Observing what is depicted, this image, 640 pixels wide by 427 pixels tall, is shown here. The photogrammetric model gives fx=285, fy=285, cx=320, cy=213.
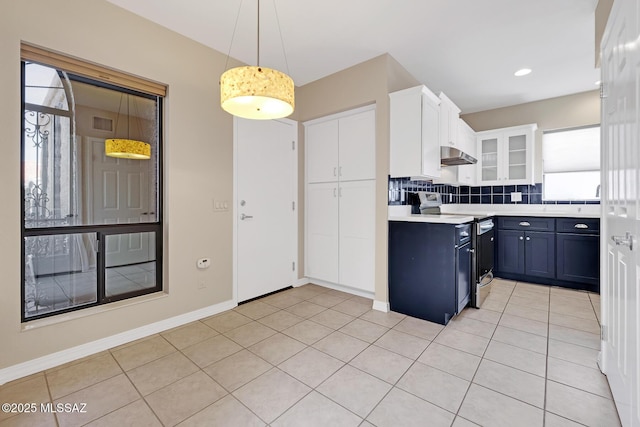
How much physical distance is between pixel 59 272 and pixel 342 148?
275 centimetres

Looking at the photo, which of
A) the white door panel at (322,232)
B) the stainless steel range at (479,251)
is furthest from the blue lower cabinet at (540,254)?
the white door panel at (322,232)

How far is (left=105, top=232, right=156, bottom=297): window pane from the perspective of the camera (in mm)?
2287

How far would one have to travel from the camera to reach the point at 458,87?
3.69 m

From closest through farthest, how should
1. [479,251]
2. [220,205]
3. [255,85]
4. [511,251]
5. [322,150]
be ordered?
[255,85]
[220,205]
[479,251]
[322,150]
[511,251]

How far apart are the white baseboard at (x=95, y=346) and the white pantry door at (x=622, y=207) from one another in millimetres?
2837

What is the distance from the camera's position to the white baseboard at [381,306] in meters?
2.83

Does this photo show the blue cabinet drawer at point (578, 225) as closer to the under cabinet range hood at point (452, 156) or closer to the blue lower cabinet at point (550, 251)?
the blue lower cabinet at point (550, 251)

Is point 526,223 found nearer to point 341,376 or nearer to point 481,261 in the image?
point 481,261

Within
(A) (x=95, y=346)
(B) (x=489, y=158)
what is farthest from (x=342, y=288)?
(B) (x=489, y=158)

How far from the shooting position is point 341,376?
1779mm

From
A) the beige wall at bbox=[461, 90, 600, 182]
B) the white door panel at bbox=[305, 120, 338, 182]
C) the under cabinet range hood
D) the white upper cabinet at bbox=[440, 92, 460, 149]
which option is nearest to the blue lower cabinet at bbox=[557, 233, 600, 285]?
the beige wall at bbox=[461, 90, 600, 182]

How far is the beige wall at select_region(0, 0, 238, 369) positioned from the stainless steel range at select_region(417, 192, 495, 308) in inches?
89.0

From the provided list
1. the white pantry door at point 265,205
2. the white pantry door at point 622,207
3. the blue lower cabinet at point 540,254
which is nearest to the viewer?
the white pantry door at point 622,207

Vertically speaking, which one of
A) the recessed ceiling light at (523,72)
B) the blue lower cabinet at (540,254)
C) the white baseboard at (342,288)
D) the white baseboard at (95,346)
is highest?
the recessed ceiling light at (523,72)
